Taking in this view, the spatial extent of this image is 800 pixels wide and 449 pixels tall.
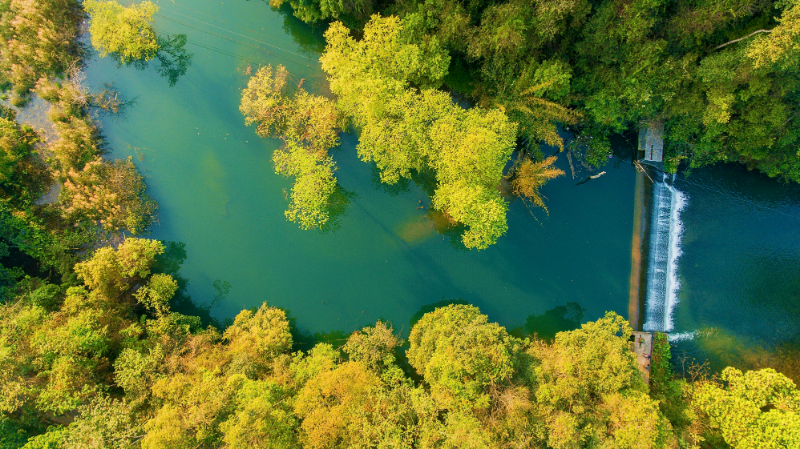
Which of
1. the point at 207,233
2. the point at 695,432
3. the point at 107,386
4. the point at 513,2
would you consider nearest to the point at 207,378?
the point at 107,386

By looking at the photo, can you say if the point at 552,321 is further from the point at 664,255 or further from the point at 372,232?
the point at 372,232

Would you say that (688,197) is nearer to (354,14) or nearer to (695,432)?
(695,432)

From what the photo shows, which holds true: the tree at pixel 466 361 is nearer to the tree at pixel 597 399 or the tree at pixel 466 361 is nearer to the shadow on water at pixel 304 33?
the tree at pixel 597 399

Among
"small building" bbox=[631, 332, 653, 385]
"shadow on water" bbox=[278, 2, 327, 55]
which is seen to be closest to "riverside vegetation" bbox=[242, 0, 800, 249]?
"shadow on water" bbox=[278, 2, 327, 55]

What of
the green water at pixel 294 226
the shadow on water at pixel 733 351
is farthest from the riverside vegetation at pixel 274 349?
the green water at pixel 294 226

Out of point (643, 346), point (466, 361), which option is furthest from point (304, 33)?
point (643, 346)

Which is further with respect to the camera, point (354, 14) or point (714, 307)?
point (714, 307)

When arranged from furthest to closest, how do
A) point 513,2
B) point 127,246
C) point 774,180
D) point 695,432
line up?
point 774,180 < point 127,246 < point 695,432 < point 513,2
